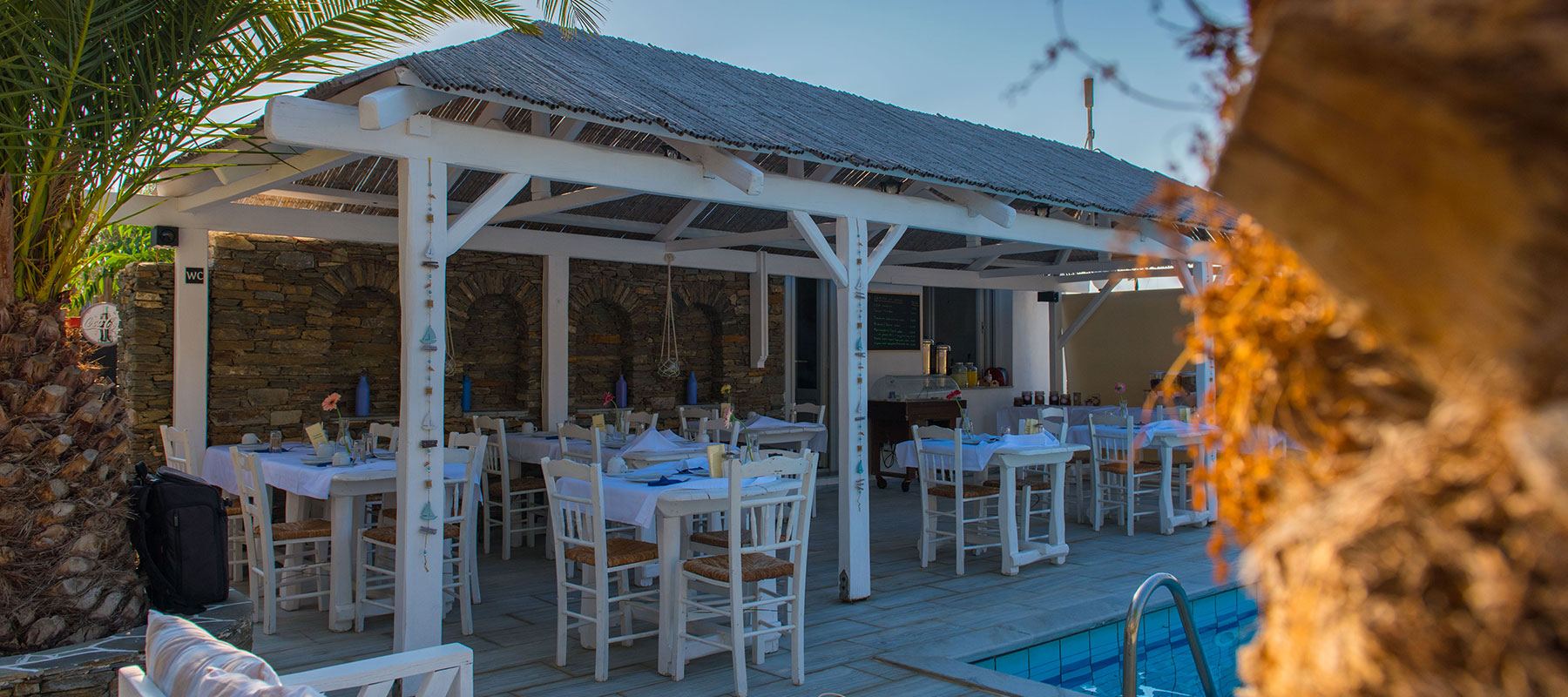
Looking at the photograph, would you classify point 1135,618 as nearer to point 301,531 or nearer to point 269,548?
point 269,548

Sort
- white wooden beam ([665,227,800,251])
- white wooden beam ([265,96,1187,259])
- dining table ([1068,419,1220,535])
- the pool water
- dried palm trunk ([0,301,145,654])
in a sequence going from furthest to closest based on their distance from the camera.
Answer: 1. dining table ([1068,419,1220,535])
2. white wooden beam ([665,227,800,251])
3. the pool water
4. white wooden beam ([265,96,1187,259])
5. dried palm trunk ([0,301,145,654])

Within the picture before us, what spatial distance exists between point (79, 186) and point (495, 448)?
166 inches

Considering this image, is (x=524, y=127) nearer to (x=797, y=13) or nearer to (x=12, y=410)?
(x=12, y=410)

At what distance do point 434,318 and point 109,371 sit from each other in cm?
614

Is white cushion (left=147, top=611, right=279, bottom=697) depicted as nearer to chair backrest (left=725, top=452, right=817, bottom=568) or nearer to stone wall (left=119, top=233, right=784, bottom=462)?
chair backrest (left=725, top=452, right=817, bottom=568)

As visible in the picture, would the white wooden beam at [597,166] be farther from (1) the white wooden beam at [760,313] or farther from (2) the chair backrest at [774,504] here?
(1) the white wooden beam at [760,313]

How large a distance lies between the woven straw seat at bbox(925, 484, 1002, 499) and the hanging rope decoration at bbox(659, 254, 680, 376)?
3512 mm

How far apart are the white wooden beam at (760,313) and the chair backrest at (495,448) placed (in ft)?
10.1

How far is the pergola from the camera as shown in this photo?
15.1 feet

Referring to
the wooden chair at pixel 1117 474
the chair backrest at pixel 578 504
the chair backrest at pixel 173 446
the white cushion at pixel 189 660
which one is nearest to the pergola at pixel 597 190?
the chair backrest at pixel 578 504

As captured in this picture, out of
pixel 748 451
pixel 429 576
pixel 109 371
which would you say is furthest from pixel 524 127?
pixel 109 371

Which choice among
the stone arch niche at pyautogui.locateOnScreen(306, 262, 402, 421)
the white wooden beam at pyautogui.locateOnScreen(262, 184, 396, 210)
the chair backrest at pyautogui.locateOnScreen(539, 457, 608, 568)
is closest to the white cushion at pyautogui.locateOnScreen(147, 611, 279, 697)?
the chair backrest at pyautogui.locateOnScreen(539, 457, 608, 568)

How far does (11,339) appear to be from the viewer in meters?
3.79

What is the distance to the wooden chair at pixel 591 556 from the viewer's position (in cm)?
481
